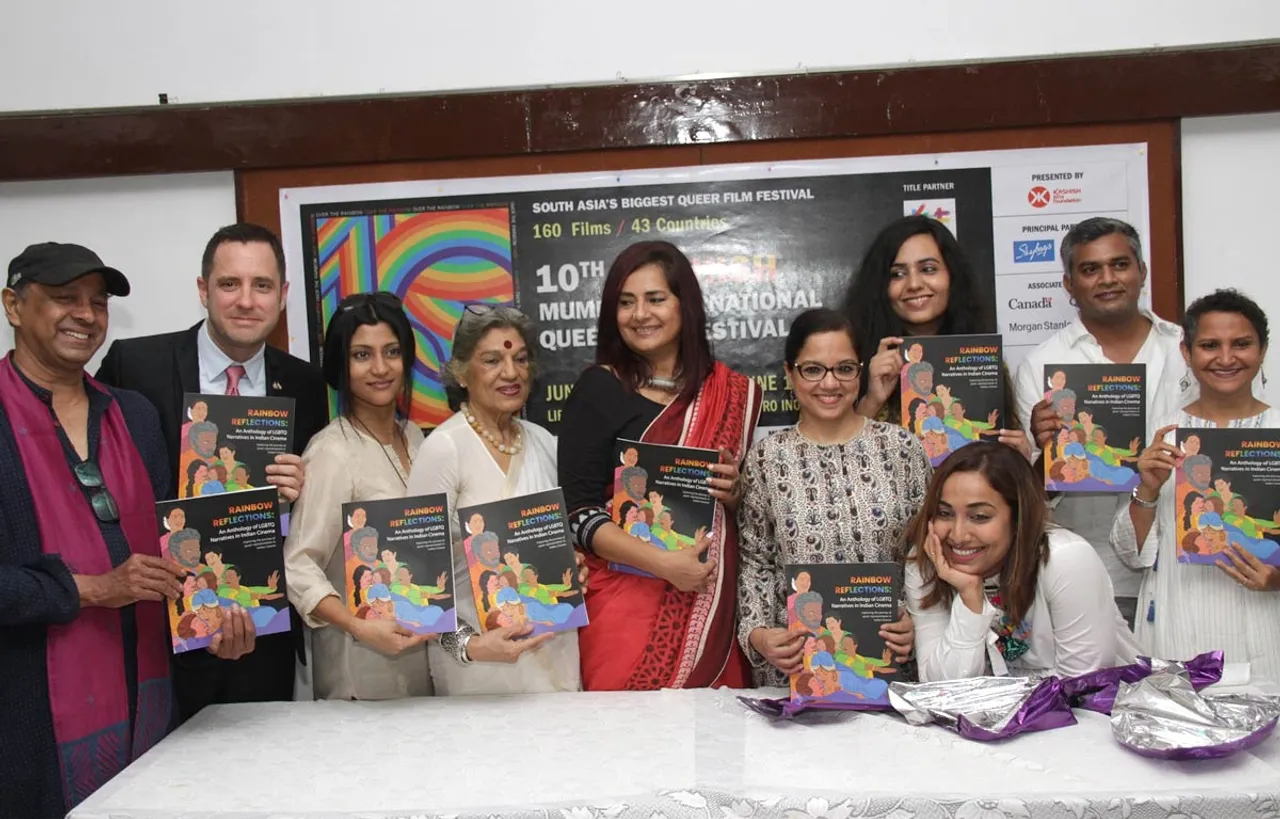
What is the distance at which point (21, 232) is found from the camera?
3.25 meters

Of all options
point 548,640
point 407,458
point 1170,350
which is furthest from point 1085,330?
point 407,458

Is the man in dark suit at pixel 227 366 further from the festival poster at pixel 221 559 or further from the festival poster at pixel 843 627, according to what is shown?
the festival poster at pixel 843 627

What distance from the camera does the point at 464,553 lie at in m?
2.34

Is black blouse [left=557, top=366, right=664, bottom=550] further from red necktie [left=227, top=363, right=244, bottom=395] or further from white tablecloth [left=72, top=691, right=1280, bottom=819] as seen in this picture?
red necktie [left=227, top=363, right=244, bottom=395]

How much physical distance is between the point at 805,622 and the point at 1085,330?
53.3 inches

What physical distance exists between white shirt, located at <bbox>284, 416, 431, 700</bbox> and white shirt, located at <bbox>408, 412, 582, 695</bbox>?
9 centimetres

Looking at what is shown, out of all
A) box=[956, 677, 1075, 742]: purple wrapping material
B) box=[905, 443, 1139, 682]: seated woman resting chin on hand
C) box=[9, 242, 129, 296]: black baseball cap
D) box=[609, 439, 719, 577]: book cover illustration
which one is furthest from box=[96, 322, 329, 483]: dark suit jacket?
box=[956, 677, 1075, 742]: purple wrapping material

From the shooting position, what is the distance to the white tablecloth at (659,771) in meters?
1.67

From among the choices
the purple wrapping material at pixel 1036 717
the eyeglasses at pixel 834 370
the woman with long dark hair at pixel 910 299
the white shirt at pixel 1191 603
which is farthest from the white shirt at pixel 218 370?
the white shirt at pixel 1191 603

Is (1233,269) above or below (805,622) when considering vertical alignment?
above

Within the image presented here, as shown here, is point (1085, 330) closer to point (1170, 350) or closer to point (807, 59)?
point (1170, 350)

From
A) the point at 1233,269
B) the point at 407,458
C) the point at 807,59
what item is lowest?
the point at 407,458

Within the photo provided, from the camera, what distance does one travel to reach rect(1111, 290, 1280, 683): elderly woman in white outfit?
2.26 meters

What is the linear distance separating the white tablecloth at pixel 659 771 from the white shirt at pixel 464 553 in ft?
0.65
